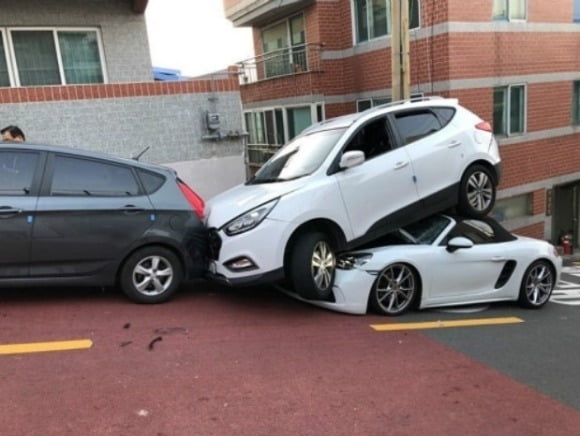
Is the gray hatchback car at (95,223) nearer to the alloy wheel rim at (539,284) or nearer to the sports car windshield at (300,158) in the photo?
the sports car windshield at (300,158)

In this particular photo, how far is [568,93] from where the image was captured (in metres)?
13.6

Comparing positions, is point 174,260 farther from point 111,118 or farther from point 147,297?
point 111,118

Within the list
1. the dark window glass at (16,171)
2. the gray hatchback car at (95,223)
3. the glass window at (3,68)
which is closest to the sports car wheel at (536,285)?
the gray hatchback car at (95,223)

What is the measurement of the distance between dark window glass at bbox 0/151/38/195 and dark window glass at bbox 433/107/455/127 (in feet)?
15.6

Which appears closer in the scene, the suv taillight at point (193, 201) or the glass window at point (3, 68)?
the suv taillight at point (193, 201)

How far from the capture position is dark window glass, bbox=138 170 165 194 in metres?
5.74

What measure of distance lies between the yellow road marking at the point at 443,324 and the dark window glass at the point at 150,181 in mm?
2771

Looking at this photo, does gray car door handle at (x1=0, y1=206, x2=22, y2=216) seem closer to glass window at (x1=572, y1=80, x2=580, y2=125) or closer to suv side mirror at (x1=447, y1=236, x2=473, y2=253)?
suv side mirror at (x1=447, y1=236, x2=473, y2=253)

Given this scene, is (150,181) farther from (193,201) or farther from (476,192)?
(476,192)

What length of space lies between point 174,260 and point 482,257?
3808 millimetres

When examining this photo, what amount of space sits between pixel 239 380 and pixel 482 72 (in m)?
9.99

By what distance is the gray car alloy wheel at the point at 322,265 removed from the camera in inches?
221

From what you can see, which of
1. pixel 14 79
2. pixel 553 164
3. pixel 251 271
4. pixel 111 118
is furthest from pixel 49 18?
pixel 553 164

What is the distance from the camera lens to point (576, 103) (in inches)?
554
